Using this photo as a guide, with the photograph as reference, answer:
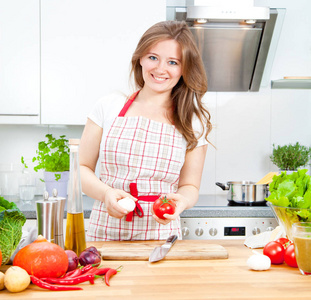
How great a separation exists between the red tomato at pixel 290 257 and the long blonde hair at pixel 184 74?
2.29 feet

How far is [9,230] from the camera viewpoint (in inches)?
47.1

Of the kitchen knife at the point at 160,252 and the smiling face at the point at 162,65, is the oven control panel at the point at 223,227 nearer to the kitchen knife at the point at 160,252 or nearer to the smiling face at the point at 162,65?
the smiling face at the point at 162,65

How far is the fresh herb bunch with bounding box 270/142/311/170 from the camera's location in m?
3.21

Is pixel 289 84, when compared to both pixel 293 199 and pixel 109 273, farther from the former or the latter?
pixel 109 273

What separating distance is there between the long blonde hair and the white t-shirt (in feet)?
0.09

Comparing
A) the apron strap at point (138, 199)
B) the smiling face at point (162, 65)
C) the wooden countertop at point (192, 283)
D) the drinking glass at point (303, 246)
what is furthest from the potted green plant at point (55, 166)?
the drinking glass at point (303, 246)

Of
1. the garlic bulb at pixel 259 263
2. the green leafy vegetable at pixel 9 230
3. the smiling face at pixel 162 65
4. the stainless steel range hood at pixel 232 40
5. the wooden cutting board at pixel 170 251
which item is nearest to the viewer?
the green leafy vegetable at pixel 9 230

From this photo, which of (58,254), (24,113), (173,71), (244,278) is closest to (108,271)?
(58,254)

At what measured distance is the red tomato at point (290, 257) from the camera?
134 centimetres

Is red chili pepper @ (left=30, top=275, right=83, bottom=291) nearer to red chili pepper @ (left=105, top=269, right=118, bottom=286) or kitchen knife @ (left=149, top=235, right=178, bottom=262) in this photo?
red chili pepper @ (left=105, top=269, right=118, bottom=286)

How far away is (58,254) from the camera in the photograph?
116 centimetres

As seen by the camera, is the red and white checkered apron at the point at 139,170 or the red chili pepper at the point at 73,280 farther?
the red and white checkered apron at the point at 139,170

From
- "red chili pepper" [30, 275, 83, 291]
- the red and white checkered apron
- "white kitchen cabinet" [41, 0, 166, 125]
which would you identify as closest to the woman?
the red and white checkered apron

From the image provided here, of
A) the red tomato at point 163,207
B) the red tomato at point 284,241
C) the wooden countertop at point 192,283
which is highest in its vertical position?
the red tomato at point 163,207
